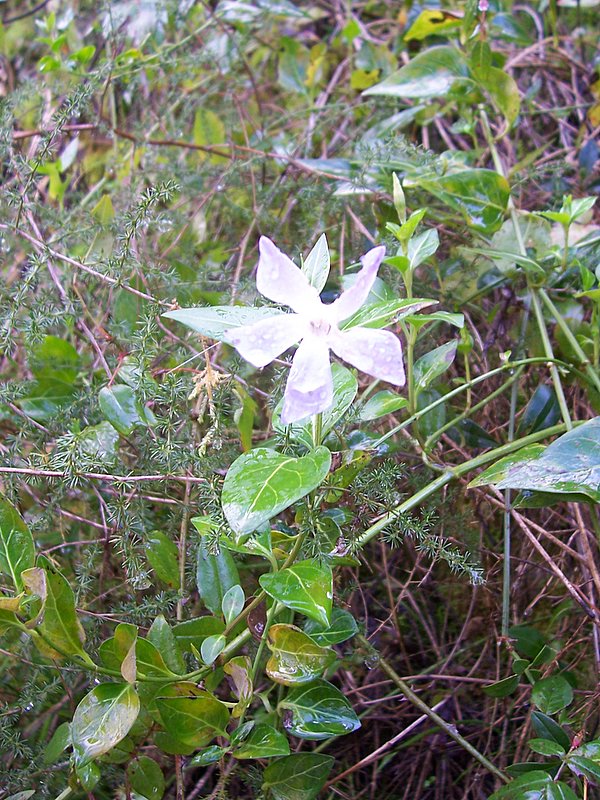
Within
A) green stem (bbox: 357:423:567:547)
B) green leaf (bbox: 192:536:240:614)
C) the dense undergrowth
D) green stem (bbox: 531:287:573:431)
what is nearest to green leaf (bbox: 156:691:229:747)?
the dense undergrowth

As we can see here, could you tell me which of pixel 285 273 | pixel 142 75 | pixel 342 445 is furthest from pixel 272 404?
pixel 142 75

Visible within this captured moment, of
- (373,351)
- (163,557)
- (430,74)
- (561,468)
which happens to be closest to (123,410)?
(163,557)

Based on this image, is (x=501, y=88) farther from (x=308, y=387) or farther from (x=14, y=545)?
(x=14, y=545)

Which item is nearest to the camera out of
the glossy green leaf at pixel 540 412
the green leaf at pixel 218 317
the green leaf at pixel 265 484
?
the green leaf at pixel 265 484

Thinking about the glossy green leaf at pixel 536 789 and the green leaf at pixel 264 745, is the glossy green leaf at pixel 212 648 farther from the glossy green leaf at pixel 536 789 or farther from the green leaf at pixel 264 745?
the glossy green leaf at pixel 536 789

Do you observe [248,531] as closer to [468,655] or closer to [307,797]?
[307,797]

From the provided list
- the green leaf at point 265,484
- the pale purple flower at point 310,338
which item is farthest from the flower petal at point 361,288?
the green leaf at point 265,484
